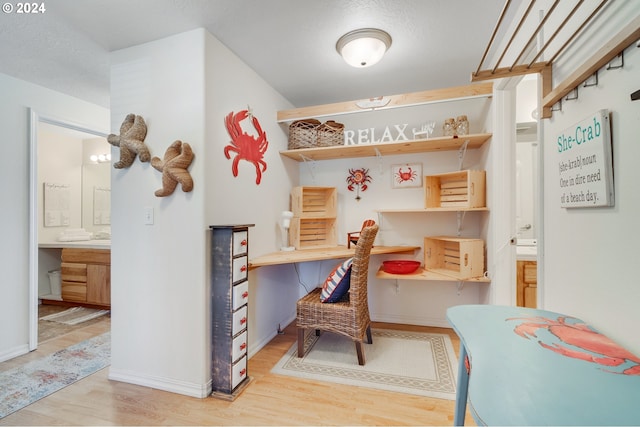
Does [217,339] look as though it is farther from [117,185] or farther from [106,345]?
[106,345]

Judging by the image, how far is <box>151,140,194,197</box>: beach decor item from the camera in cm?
176

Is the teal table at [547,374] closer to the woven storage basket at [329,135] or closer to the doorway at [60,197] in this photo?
the woven storage basket at [329,135]

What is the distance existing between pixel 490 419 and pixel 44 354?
3244 mm

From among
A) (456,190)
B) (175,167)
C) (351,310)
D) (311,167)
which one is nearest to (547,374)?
(351,310)

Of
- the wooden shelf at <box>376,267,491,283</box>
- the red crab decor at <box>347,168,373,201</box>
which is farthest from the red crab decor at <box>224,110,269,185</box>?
Answer: the wooden shelf at <box>376,267,491,283</box>

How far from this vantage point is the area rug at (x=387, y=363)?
1.90 m

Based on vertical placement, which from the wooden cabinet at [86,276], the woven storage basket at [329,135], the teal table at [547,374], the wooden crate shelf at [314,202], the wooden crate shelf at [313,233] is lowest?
the wooden cabinet at [86,276]

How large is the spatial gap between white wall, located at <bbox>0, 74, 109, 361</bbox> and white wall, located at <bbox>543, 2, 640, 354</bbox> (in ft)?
12.0

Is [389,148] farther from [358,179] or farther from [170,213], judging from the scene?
[170,213]

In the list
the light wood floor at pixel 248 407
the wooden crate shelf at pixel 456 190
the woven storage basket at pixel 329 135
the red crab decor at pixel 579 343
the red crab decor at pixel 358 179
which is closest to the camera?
the red crab decor at pixel 579 343

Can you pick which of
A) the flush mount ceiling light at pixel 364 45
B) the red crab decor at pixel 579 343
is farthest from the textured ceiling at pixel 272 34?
the red crab decor at pixel 579 343

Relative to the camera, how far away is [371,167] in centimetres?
305

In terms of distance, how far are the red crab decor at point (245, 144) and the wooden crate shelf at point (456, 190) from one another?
1.47 m

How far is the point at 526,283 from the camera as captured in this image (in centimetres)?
233
